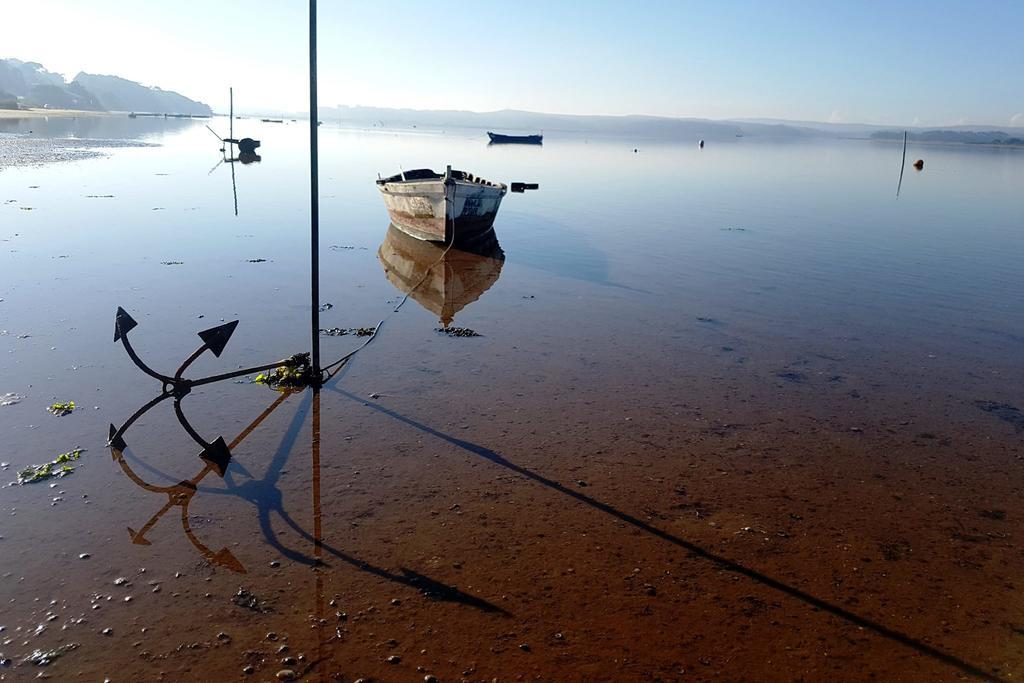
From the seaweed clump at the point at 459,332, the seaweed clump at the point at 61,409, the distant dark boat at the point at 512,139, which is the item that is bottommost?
the seaweed clump at the point at 61,409

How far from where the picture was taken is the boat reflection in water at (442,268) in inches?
609

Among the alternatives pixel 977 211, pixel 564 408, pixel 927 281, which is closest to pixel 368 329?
pixel 564 408

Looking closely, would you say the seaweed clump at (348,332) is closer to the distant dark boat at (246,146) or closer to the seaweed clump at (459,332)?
the seaweed clump at (459,332)

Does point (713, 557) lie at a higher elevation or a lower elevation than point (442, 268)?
lower

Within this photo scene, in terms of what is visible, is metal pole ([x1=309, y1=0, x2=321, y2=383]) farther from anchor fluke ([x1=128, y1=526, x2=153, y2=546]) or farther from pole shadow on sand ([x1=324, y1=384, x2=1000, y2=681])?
anchor fluke ([x1=128, y1=526, x2=153, y2=546])

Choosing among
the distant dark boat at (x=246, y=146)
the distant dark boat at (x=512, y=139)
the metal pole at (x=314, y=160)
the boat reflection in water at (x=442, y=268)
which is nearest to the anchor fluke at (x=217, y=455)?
the metal pole at (x=314, y=160)

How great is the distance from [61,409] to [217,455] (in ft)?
8.35

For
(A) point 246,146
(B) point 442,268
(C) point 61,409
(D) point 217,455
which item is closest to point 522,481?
(D) point 217,455

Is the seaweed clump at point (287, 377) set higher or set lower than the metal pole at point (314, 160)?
lower

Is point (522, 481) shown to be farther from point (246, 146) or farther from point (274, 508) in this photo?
point (246, 146)

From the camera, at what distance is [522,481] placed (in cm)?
728

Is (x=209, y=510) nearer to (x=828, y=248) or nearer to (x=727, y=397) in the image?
(x=727, y=397)

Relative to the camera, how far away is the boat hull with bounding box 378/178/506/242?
20375 mm

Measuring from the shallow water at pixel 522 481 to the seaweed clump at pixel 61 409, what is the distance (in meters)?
0.24
